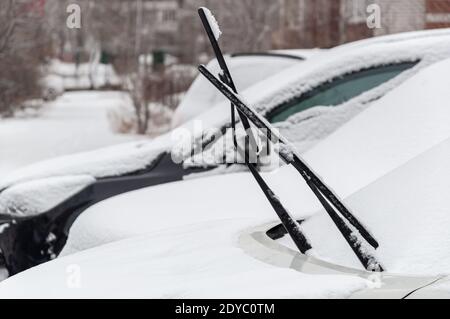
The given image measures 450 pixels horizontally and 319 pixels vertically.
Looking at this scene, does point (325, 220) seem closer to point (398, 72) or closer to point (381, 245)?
point (381, 245)

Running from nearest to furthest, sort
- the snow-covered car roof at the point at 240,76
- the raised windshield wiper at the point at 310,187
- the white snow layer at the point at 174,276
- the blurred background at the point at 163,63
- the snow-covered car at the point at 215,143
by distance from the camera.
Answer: the white snow layer at the point at 174,276 → the raised windshield wiper at the point at 310,187 → the snow-covered car at the point at 215,143 → the snow-covered car roof at the point at 240,76 → the blurred background at the point at 163,63

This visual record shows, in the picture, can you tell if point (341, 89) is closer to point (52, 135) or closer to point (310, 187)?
point (310, 187)

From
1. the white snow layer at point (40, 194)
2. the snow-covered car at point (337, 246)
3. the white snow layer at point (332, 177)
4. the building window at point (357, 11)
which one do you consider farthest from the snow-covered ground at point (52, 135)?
the snow-covered car at point (337, 246)

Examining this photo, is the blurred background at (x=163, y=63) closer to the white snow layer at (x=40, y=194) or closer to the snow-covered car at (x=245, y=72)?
the snow-covered car at (x=245, y=72)

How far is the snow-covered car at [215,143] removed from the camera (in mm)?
5012

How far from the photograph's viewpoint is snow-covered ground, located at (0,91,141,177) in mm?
15000

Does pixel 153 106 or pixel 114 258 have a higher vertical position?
pixel 114 258

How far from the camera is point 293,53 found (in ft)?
29.6

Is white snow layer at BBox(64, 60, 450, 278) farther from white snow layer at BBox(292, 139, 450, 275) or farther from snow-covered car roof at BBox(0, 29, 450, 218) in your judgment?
snow-covered car roof at BBox(0, 29, 450, 218)

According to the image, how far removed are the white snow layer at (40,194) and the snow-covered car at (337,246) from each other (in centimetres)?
179
